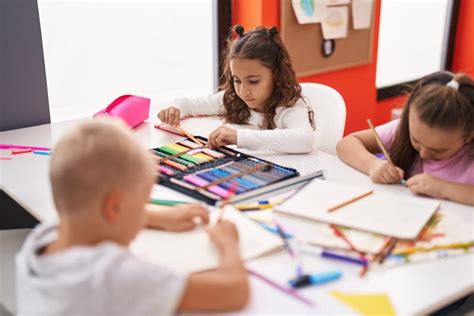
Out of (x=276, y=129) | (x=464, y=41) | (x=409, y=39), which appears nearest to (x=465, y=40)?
(x=464, y=41)

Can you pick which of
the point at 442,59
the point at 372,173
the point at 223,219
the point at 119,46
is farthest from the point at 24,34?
the point at 442,59

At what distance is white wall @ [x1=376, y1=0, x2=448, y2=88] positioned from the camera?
344cm

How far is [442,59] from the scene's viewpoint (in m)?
3.95

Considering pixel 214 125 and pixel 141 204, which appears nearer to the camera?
pixel 141 204

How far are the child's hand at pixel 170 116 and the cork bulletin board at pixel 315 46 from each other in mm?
960

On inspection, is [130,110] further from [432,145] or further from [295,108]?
[432,145]

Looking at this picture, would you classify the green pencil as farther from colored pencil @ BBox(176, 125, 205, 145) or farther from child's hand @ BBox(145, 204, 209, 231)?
colored pencil @ BBox(176, 125, 205, 145)

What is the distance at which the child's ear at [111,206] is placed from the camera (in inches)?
32.8

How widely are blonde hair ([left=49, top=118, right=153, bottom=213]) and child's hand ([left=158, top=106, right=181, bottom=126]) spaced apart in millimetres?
1007

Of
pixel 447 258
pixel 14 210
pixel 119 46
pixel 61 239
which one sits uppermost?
pixel 119 46

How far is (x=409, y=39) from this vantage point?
12.0ft

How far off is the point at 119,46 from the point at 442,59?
261 centimetres

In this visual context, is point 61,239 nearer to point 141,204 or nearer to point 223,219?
point 141,204

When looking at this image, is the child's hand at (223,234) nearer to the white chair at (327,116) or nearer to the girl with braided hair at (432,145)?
the girl with braided hair at (432,145)
